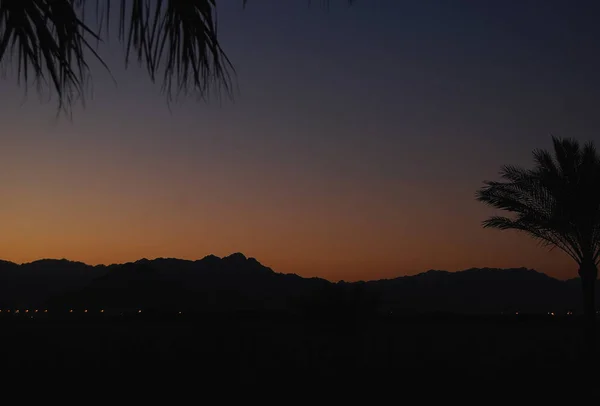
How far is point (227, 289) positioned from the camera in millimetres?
94000

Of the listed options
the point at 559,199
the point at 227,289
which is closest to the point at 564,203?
the point at 559,199

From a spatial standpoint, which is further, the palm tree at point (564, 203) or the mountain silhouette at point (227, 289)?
the mountain silhouette at point (227, 289)

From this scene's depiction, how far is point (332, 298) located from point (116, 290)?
70.4 m

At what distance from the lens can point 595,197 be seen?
15.4m

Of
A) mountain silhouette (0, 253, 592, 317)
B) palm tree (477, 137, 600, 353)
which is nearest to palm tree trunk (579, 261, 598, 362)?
palm tree (477, 137, 600, 353)

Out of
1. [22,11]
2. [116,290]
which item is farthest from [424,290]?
[22,11]

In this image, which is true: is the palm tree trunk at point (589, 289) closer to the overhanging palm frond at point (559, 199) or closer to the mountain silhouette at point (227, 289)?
the overhanging palm frond at point (559, 199)

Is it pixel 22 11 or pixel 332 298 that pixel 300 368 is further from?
pixel 22 11

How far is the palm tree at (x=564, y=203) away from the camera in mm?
15594

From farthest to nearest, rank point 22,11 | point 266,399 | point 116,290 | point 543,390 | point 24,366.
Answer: point 116,290
point 24,366
point 543,390
point 266,399
point 22,11

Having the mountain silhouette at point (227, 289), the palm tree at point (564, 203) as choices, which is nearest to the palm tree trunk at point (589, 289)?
the palm tree at point (564, 203)

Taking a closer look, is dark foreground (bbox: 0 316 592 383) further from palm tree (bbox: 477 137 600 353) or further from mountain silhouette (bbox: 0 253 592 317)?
mountain silhouette (bbox: 0 253 592 317)

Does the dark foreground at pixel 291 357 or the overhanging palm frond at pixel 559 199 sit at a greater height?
the overhanging palm frond at pixel 559 199

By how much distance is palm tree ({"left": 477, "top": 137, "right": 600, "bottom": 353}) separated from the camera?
15.6 metres
